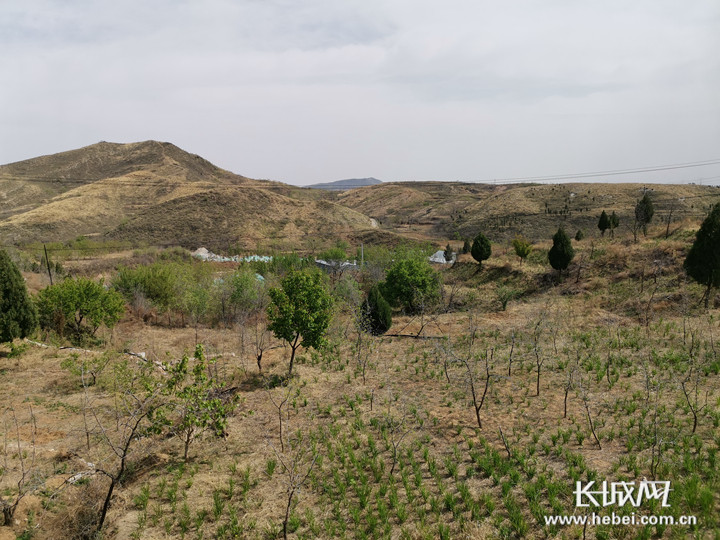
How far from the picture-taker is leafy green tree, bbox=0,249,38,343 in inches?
580

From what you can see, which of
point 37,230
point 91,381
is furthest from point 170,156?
point 91,381

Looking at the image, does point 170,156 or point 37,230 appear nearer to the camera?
point 37,230

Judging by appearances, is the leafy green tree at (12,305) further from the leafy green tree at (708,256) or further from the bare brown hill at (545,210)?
the bare brown hill at (545,210)

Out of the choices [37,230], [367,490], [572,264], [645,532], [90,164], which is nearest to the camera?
[645,532]

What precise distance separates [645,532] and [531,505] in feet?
5.02

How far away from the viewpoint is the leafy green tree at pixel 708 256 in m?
17.5

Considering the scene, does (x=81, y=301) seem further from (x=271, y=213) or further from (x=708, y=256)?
(x=271, y=213)

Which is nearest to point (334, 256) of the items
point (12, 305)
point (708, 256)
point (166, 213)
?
point (12, 305)

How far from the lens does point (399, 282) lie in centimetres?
2327

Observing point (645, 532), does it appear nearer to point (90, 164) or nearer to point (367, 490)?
point (367, 490)

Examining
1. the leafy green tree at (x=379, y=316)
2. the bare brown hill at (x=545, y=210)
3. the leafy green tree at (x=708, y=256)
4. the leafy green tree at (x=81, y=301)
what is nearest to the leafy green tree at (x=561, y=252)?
the leafy green tree at (x=708, y=256)

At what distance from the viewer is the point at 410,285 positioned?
2300 centimetres

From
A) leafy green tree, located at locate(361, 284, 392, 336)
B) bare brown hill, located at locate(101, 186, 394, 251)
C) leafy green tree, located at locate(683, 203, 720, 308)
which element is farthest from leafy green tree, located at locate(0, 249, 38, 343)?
bare brown hill, located at locate(101, 186, 394, 251)

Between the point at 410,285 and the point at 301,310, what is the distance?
11.3 m
